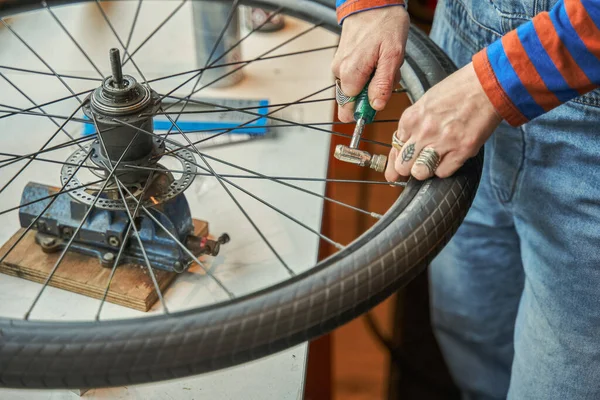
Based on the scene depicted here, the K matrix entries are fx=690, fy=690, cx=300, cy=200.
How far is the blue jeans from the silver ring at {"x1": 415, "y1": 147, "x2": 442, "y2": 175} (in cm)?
18

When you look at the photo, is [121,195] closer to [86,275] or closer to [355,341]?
[86,275]

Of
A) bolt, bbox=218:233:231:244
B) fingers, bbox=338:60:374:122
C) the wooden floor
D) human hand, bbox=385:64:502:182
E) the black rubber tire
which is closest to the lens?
the black rubber tire

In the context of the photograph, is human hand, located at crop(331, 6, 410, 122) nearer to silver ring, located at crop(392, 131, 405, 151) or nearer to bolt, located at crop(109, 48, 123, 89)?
silver ring, located at crop(392, 131, 405, 151)

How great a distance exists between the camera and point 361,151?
25.3 inches

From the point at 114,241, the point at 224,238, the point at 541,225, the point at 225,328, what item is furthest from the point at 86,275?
the point at 541,225

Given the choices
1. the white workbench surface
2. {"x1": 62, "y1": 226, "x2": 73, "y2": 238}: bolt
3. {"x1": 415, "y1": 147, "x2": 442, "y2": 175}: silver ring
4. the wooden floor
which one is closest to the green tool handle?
{"x1": 415, "y1": 147, "x2": 442, "y2": 175}: silver ring

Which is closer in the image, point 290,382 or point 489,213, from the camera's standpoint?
point 290,382

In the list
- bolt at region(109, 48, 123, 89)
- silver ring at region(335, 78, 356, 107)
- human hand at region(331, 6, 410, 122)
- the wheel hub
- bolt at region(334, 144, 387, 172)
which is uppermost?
human hand at region(331, 6, 410, 122)

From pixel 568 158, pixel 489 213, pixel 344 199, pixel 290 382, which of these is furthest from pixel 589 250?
pixel 344 199

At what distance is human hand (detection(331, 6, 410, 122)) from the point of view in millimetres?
669

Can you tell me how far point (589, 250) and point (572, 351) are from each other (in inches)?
5.1

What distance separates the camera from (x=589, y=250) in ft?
2.34

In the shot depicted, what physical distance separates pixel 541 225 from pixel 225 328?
44cm

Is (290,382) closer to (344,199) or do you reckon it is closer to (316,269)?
(316,269)
